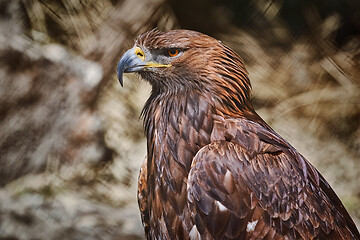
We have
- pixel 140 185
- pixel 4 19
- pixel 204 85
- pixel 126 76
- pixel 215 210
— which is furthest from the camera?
pixel 126 76

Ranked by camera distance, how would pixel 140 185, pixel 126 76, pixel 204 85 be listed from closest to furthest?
pixel 204 85
pixel 140 185
pixel 126 76

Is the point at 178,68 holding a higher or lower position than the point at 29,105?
higher

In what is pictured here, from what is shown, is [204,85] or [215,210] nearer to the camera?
[215,210]

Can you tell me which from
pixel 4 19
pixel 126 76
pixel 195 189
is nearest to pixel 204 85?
pixel 195 189

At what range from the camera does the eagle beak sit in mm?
3061

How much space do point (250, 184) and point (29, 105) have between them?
285 centimetres

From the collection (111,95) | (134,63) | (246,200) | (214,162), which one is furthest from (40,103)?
(246,200)

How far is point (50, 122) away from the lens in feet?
16.0

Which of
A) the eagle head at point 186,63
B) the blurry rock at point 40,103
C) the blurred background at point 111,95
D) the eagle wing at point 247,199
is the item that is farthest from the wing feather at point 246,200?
the blurry rock at point 40,103

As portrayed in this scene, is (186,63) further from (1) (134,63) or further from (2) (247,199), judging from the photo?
(2) (247,199)

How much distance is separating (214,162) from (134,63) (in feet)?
2.72

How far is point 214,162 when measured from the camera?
2.69 metres

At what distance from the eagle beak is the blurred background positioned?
1.74m

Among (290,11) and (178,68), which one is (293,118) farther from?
(178,68)
